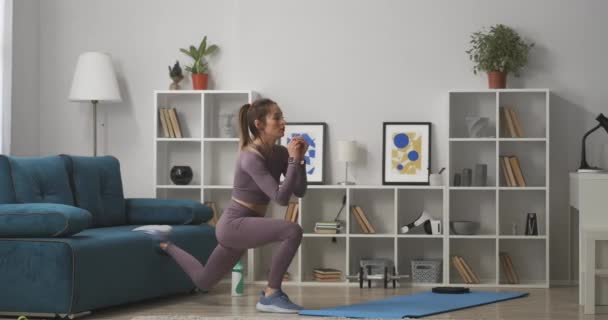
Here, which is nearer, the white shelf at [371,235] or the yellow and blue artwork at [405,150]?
the white shelf at [371,235]

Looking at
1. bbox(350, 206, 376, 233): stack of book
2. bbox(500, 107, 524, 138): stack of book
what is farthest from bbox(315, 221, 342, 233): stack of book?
bbox(500, 107, 524, 138): stack of book

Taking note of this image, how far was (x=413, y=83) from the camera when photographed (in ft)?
23.8

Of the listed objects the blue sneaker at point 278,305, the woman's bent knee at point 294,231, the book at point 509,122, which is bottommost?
the blue sneaker at point 278,305

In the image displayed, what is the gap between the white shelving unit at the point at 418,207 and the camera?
707 cm

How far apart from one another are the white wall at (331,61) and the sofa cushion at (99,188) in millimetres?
1197

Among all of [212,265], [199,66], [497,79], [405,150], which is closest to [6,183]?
[212,265]

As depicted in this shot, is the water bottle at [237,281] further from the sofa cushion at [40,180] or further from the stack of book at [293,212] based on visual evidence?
the sofa cushion at [40,180]

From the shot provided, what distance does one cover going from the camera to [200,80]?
24.0ft

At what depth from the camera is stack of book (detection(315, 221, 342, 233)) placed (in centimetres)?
708

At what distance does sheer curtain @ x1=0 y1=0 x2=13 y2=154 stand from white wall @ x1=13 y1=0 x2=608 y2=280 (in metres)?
0.29

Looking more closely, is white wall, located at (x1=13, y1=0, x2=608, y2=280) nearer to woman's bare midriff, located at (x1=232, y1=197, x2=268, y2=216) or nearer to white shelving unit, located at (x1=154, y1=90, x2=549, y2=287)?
white shelving unit, located at (x1=154, y1=90, x2=549, y2=287)

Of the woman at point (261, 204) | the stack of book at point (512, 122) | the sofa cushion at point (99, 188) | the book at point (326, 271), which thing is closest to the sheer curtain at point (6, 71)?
the sofa cushion at point (99, 188)

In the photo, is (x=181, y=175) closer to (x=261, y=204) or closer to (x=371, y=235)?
(x=371, y=235)

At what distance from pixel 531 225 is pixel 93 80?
347 cm
